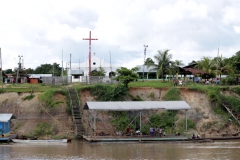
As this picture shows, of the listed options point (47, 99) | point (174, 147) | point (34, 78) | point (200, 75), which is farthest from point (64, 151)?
point (34, 78)

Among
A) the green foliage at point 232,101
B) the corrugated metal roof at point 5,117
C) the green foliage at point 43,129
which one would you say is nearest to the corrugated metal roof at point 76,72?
the green foliage at point 43,129

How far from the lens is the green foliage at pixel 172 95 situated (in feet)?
119

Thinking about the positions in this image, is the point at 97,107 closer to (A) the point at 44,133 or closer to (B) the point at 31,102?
(A) the point at 44,133

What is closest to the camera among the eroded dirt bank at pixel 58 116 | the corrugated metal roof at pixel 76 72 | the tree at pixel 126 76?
the eroded dirt bank at pixel 58 116

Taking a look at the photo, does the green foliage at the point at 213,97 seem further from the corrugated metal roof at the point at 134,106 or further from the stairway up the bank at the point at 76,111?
the stairway up the bank at the point at 76,111

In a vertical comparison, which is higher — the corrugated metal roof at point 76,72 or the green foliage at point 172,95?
the corrugated metal roof at point 76,72

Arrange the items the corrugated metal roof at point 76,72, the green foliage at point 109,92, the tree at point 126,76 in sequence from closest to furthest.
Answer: the green foliage at point 109,92 → the tree at point 126,76 → the corrugated metal roof at point 76,72

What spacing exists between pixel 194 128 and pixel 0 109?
595 inches

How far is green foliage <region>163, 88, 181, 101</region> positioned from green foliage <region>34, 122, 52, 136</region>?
10194mm

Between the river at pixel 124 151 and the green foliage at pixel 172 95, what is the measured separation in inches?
313

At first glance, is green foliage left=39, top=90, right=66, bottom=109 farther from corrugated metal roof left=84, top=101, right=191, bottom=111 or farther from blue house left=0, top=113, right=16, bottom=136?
blue house left=0, top=113, right=16, bottom=136

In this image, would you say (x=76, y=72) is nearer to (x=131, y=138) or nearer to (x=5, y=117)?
(x=5, y=117)

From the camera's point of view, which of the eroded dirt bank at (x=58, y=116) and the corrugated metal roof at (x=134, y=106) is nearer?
the corrugated metal roof at (x=134, y=106)

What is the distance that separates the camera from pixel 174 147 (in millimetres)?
26703
